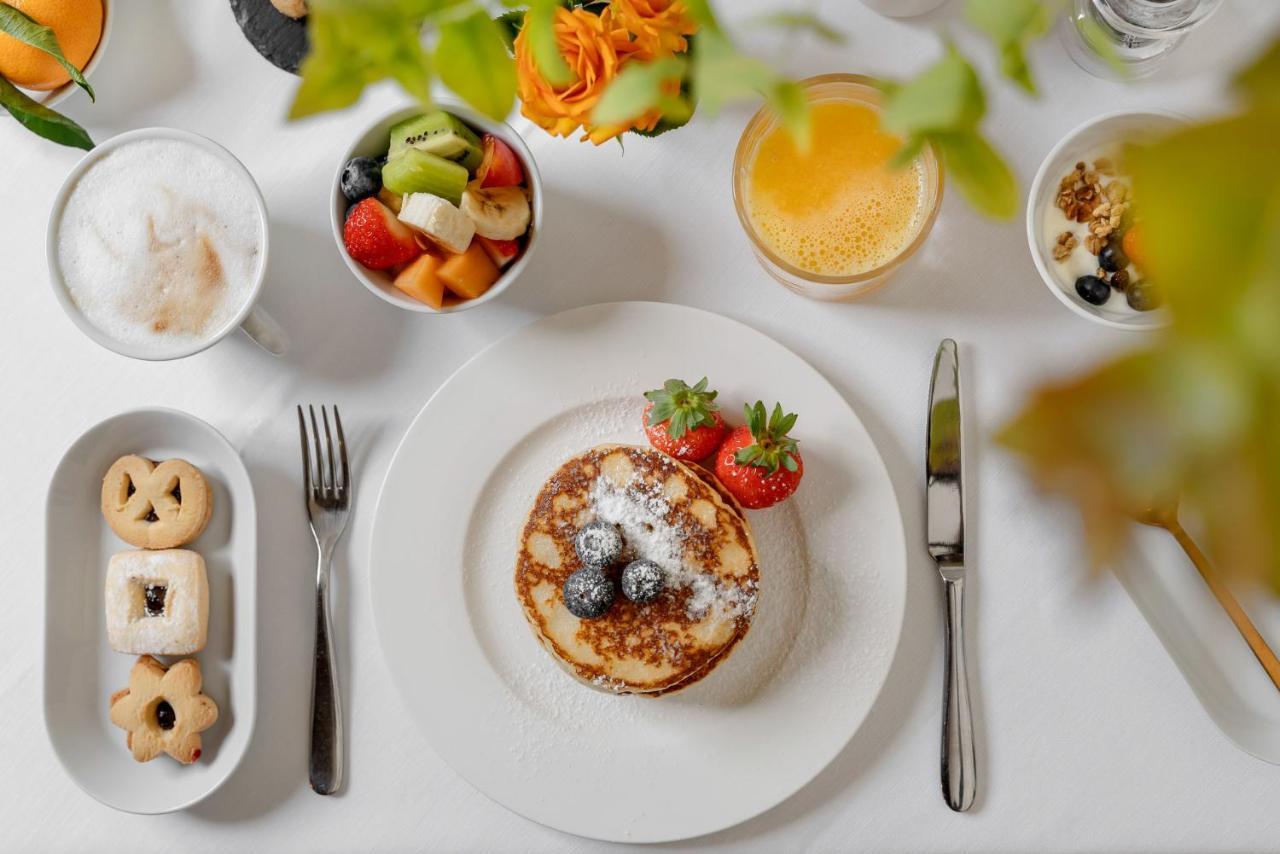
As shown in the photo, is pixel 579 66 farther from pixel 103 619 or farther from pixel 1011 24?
pixel 103 619

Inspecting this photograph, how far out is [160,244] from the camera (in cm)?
125

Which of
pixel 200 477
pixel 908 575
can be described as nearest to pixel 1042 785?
pixel 908 575

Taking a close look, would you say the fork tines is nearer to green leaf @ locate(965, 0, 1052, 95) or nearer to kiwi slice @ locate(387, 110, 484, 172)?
kiwi slice @ locate(387, 110, 484, 172)

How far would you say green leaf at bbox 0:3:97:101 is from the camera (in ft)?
3.98

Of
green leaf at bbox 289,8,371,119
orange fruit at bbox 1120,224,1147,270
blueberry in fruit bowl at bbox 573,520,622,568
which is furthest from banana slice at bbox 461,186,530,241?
green leaf at bbox 289,8,371,119

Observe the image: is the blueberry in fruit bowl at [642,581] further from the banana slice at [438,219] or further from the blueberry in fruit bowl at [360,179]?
the blueberry in fruit bowl at [360,179]

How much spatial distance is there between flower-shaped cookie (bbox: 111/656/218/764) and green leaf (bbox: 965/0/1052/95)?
1.26 meters

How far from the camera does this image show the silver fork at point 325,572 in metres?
1.34

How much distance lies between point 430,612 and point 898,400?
66 cm

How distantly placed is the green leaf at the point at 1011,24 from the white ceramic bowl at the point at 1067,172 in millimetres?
939

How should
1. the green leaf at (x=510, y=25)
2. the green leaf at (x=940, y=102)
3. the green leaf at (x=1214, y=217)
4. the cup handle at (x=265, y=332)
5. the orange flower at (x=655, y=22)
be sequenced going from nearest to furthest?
the green leaf at (x=1214, y=217), the green leaf at (x=940, y=102), the orange flower at (x=655, y=22), the green leaf at (x=510, y=25), the cup handle at (x=265, y=332)

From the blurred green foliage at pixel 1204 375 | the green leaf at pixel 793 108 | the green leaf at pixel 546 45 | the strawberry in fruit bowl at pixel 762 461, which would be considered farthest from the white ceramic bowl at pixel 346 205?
the blurred green foliage at pixel 1204 375

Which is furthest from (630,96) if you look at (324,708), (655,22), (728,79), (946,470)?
(324,708)

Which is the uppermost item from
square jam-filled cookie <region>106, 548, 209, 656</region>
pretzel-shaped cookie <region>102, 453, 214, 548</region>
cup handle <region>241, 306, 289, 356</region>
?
cup handle <region>241, 306, 289, 356</region>
